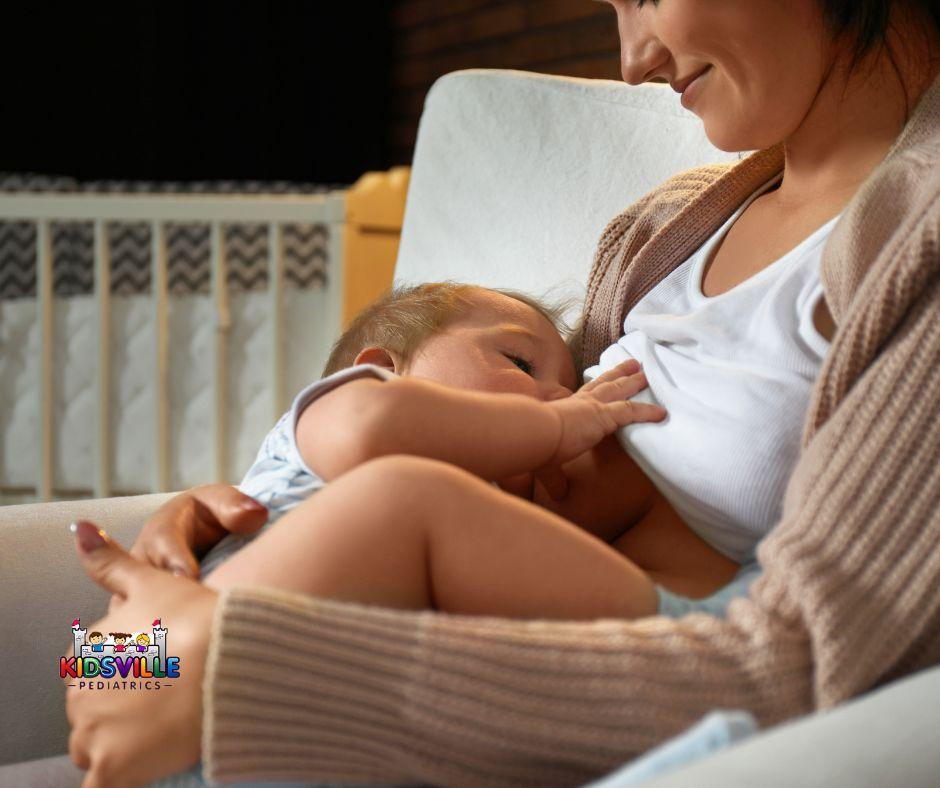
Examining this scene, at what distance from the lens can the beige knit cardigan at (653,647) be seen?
602 mm

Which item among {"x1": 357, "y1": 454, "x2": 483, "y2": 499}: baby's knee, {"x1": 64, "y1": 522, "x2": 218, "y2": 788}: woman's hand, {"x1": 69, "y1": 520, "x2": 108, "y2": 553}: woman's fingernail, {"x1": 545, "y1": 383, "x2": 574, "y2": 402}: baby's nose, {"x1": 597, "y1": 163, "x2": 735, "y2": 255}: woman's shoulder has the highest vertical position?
{"x1": 597, "y1": 163, "x2": 735, "y2": 255}: woman's shoulder

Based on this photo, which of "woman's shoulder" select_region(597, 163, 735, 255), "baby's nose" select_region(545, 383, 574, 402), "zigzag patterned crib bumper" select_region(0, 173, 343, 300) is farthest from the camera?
"zigzag patterned crib bumper" select_region(0, 173, 343, 300)

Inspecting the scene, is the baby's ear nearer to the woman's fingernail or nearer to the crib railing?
the woman's fingernail

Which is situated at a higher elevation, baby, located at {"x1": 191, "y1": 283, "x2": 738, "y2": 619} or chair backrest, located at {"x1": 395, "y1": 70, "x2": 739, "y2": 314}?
chair backrest, located at {"x1": 395, "y1": 70, "x2": 739, "y2": 314}

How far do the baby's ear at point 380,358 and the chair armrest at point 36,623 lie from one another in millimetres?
316

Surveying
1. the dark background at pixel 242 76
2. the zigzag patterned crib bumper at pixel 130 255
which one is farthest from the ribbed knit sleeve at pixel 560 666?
the dark background at pixel 242 76

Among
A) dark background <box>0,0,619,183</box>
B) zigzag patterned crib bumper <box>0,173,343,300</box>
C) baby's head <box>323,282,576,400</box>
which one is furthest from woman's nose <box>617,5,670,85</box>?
dark background <box>0,0,619,183</box>

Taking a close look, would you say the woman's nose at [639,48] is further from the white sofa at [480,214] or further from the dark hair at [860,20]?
the white sofa at [480,214]

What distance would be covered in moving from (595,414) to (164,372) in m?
1.55

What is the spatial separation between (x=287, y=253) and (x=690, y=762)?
2435 millimetres

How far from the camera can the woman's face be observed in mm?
868

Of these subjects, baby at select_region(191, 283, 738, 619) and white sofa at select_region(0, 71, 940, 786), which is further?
white sofa at select_region(0, 71, 940, 786)

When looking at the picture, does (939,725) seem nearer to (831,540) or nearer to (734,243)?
(831,540)

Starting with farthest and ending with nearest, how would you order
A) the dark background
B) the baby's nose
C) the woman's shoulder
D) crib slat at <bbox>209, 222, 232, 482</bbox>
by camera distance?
the dark background → crib slat at <bbox>209, 222, 232, 482</bbox> → the woman's shoulder → the baby's nose
